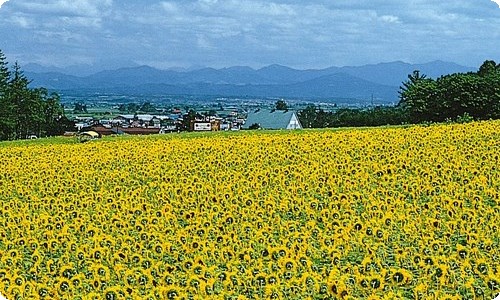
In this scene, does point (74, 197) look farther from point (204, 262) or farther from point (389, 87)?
point (389, 87)

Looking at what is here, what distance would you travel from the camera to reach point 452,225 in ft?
22.8

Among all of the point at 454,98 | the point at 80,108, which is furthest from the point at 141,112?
the point at 454,98

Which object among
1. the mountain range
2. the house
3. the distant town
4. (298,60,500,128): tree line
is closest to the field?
(298,60,500,128): tree line

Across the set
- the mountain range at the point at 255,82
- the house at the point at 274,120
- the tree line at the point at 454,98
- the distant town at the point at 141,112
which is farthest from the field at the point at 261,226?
the mountain range at the point at 255,82

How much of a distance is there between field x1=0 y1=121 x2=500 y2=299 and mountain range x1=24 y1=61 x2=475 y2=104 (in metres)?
68.3

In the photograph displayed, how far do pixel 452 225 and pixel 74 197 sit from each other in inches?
171

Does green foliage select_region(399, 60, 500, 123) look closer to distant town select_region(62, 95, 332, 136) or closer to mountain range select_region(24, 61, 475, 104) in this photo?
distant town select_region(62, 95, 332, 136)

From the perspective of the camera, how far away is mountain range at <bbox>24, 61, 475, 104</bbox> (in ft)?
342

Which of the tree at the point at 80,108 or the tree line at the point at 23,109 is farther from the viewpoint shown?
the tree at the point at 80,108

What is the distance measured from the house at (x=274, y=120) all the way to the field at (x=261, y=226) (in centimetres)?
3326

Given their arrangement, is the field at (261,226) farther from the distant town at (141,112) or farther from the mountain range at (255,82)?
the mountain range at (255,82)

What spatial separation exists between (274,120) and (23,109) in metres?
15.9

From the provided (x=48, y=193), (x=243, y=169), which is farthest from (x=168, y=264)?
(x=243, y=169)

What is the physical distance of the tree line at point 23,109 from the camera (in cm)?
4803
